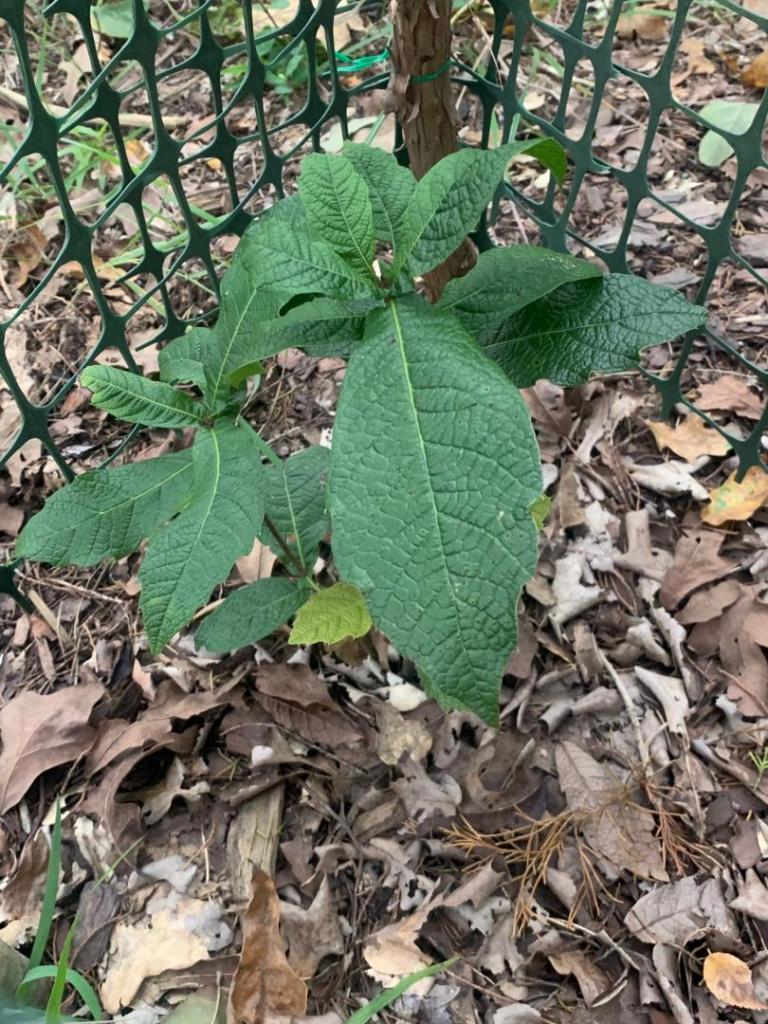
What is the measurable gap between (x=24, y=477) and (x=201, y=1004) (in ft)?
4.01

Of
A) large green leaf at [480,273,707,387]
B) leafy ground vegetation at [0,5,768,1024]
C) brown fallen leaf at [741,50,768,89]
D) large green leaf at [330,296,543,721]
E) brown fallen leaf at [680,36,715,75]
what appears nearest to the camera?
large green leaf at [330,296,543,721]

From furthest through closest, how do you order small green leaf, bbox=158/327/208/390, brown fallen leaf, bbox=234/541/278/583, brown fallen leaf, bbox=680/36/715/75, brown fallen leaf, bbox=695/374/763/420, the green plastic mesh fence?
1. brown fallen leaf, bbox=680/36/715/75
2. brown fallen leaf, bbox=695/374/763/420
3. brown fallen leaf, bbox=234/541/278/583
4. the green plastic mesh fence
5. small green leaf, bbox=158/327/208/390

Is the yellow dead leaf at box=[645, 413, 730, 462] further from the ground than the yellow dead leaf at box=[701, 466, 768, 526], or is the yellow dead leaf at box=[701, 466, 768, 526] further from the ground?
the yellow dead leaf at box=[645, 413, 730, 462]

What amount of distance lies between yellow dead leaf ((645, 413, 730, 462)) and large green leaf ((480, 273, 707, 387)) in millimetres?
746

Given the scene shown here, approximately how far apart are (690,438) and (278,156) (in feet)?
3.71

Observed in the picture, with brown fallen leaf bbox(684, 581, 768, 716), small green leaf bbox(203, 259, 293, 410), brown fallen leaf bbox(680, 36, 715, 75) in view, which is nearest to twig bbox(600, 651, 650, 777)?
brown fallen leaf bbox(684, 581, 768, 716)

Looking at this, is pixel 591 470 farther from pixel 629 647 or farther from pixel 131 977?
pixel 131 977

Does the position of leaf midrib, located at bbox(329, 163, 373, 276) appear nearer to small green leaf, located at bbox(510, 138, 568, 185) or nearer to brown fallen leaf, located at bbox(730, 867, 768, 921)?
small green leaf, located at bbox(510, 138, 568, 185)

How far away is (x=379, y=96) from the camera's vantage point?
2670 mm

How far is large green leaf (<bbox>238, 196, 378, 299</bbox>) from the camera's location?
1065 millimetres

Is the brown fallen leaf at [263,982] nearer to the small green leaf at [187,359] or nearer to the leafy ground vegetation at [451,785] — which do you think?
the leafy ground vegetation at [451,785]

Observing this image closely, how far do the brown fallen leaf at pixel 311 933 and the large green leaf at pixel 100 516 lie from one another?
679 millimetres

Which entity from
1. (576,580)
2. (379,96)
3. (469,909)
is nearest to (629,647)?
(576,580)

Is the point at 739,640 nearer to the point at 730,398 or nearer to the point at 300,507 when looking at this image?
the point at 730,398
